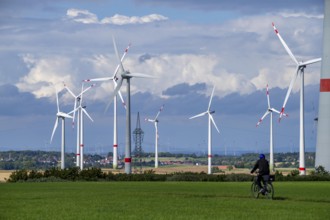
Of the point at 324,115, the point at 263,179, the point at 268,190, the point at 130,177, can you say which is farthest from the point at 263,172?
the point at 324,115

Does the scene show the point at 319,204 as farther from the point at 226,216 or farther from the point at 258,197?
the point at 226,216

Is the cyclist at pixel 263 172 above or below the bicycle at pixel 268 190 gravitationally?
above

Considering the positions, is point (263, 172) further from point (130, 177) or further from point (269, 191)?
point (130, 177)

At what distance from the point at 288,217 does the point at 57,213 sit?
26.9ft

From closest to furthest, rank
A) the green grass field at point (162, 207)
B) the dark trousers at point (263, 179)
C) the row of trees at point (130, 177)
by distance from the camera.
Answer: the green grass field at point (162, 207) < the dark trousers at point (263, 179) < the row of trees at point (130, 177)

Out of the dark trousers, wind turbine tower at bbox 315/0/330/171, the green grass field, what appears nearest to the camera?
the green grass field

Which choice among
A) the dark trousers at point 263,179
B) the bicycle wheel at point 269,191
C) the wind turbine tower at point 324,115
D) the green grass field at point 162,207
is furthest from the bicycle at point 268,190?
the wind turbine tower at point 324,115

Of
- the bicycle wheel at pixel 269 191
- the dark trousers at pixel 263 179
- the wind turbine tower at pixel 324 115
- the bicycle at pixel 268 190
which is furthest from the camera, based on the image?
the wind turbine tower at pixel 324 115

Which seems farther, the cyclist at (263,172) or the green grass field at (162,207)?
the cyclist at (263,172)

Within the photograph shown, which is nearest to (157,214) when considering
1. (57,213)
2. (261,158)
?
(57,213)

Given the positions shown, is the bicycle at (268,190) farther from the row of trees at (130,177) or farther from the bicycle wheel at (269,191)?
the row of trees at (130,177)

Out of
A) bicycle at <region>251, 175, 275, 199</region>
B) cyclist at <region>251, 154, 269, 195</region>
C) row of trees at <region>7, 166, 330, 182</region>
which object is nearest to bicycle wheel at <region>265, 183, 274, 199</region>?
bicycle at <region>251, 175, 275, 199</region>

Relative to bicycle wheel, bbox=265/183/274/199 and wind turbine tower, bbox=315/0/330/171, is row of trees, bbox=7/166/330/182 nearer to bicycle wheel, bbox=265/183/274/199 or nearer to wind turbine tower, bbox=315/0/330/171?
wind turbine tower, bbox=315/0/330/171

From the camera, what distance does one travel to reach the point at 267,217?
3127cm
